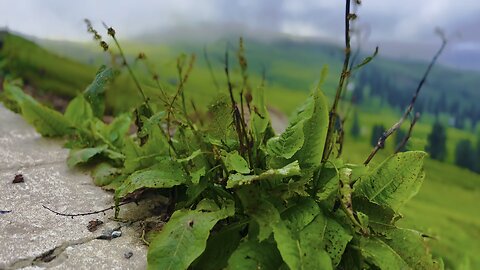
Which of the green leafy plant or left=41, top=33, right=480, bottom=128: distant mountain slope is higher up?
the green leafy plant

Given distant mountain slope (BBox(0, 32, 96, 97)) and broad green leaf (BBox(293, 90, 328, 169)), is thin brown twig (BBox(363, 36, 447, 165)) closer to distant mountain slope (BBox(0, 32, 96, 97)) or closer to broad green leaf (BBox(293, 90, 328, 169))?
broad green leaf (BBox(293, 90, 328, 169))

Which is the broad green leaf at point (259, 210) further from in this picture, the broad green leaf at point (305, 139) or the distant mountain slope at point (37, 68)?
the distant mountain slope at point (37, 68)

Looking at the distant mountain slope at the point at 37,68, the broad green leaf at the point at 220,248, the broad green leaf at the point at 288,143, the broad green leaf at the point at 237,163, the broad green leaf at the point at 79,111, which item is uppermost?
the broad green leaf at the point at 288,143

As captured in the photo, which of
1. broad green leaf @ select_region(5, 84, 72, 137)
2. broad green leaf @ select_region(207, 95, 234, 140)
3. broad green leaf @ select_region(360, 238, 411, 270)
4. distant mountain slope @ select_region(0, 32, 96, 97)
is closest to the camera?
broad green leaf @ select_region(360, 238, 411, 270)

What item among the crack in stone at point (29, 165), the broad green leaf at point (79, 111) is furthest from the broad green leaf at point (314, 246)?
the broad green leaf at point (79, 111)

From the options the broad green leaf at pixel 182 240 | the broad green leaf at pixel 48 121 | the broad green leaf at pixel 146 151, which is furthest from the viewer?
the broad green leaf at pixel 48 121

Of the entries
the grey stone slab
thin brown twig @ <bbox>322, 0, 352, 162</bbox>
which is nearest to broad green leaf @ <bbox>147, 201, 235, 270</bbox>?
thin brown twig @ <bbox>322, 0, 352, 162</bbox>

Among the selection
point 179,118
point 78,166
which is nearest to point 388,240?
point 179,118
